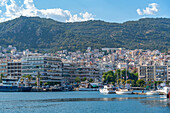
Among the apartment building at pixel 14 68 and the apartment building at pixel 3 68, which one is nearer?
the apartment building at pixel 14 68

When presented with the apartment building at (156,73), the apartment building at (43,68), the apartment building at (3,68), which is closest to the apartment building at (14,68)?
the apartment building at (3,68)

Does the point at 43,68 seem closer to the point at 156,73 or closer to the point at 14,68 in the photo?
the point at 14,68

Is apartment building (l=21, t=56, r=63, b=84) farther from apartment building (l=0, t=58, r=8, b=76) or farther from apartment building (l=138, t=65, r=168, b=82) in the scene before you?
apartment building (l=138, t=65, r=168, b=82)

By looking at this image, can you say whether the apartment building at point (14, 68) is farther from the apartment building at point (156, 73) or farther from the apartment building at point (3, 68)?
the apartment building at point (156, 73)

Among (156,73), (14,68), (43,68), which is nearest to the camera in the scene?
(43,68)

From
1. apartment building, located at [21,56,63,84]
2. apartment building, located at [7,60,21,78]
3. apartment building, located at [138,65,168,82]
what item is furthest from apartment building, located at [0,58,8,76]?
apartment building, located at [138,65,168,82]

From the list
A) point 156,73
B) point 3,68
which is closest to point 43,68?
point 3,68

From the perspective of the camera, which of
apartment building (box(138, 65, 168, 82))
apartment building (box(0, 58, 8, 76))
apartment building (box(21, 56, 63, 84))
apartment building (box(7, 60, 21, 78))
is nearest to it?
apartment building (box(21, 56, 63, 84))

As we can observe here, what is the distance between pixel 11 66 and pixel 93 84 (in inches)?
1513

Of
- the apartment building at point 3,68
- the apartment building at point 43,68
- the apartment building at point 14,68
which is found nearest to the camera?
the apartment building at point 43,68

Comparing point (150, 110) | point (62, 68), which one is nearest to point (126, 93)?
point (150, 110)

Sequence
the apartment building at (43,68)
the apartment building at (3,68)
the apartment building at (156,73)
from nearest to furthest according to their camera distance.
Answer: the apartment building at (43,68) → the apartment building at (156,73) → the apartment building at (3,68)

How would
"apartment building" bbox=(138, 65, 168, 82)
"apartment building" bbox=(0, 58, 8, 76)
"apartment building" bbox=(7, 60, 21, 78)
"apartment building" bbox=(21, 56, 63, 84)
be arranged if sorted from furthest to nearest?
"apartment building" bbox=(0, 58, 8, 76) → "apartment building" bbox=(138, 65, 168, 82) → "apartment building" bbox=(7, 60, 21, 78) → "apartment building" bbox=(21, 56, 63, 84)

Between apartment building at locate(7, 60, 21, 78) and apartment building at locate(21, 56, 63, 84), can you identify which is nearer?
apartment building at locate(21, 56, 63, 84)
